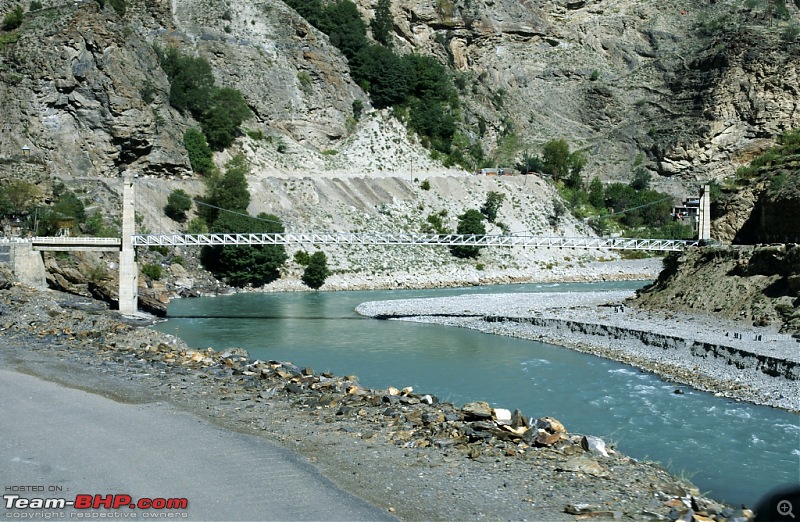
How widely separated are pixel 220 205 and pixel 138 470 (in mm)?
33100

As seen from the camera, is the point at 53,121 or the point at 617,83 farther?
the point at 617,83

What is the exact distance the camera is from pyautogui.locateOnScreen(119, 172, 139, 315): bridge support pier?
91.2 feet

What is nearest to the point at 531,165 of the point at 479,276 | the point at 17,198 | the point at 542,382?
the point at 479,276

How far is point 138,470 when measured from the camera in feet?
26.7

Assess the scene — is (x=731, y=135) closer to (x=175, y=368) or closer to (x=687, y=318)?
(x=687, y=318)

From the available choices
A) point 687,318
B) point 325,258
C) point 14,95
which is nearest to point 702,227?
point 687,318

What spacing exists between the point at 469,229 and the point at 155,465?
124 feet

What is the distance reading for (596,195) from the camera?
58.8m

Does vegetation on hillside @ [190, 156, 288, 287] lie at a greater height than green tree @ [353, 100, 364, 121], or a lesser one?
lesser

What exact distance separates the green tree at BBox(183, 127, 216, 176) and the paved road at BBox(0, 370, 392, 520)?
33247mm

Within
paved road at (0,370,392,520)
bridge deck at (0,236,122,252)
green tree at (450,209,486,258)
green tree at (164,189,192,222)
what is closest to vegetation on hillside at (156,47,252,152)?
green tree at (164,189,192,222)

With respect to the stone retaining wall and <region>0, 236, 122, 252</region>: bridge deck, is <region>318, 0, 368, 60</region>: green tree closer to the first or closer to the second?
<region>0, 236, 122, 252</region>: bridge deck

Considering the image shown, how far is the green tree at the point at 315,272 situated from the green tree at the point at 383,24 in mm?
28820

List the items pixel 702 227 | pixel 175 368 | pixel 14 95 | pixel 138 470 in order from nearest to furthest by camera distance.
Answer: pixel 138 470
pixel 175 368
pixel 702 227
pixel 14 95
